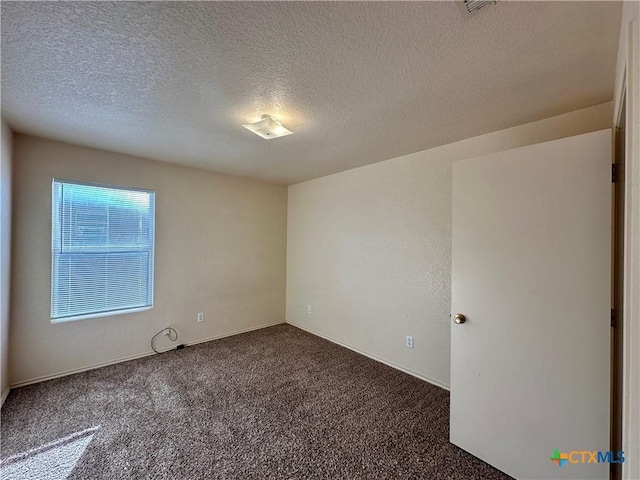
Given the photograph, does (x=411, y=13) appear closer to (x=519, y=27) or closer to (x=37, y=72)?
(x=519, y=27)

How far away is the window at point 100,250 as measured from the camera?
8.82ft

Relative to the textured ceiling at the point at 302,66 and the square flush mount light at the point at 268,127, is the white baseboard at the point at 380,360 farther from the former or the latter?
the square flush mount light at the point at 268,127

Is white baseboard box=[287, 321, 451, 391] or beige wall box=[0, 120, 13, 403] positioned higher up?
beige wall box=[0, 120, 13, 403]

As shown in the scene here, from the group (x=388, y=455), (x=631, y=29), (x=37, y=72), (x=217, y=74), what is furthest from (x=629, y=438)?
(x=37, y=72)

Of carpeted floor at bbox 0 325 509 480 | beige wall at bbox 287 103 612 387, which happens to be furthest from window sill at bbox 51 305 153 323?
beige wall at bbox 287 103 612 387

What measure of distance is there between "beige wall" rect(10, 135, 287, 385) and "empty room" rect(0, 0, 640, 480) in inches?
1.0

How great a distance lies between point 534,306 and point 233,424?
2.25m

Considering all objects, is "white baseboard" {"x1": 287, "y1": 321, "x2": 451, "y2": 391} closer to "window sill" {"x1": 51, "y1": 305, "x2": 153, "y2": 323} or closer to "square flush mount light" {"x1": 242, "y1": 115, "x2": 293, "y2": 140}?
"window sill" {"x1": 51, "y1": 305, "x2": 153, "y2": 323}

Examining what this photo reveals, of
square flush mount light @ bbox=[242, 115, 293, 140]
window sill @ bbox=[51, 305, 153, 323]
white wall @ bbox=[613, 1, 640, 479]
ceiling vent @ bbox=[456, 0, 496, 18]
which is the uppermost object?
ceiling vent @ bbox=[456, 0, 496, 18]

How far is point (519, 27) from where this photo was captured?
1179mm

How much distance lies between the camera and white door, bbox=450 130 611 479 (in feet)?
4.47

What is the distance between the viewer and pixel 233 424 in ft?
6.58

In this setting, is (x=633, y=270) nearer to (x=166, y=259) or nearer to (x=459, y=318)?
(x=459, y=318)

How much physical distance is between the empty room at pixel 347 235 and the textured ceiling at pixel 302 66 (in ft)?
0.05
